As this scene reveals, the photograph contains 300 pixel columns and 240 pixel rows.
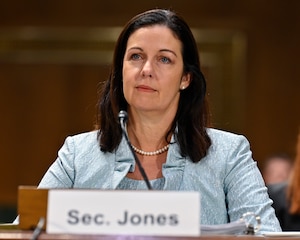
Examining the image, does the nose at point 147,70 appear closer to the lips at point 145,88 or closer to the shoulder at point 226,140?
the lips at point 145,88

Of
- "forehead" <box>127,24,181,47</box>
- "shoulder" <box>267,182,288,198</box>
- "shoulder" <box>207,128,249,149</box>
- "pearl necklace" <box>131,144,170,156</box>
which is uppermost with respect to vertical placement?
"forehead" <box>127,24,181,47</box>

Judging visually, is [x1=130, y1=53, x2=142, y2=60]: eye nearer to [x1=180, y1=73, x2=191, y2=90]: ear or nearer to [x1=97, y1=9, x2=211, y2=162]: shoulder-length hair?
[x1=97, y1=9, x2=211, y2=162]: shoulder-length hair

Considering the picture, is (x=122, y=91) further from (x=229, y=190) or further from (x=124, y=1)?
(x=124, y=1)

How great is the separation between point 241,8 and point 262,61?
45cm

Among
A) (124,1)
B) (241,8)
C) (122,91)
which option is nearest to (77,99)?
(124,1)

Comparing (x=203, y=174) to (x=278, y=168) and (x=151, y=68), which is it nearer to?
(x=151, y=68)

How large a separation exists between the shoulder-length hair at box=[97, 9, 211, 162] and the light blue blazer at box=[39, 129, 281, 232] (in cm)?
4

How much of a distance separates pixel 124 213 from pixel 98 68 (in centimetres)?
463

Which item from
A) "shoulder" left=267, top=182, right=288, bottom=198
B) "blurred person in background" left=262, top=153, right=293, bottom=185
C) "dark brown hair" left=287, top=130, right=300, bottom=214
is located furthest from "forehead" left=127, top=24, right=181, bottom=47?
"blurred person in background" left=262, top=153, right=293, bottom=185

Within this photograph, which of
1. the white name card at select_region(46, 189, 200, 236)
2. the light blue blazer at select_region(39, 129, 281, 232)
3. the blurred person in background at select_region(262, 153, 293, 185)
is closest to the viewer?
the white name card at select_region(46, 189, 200, 236)

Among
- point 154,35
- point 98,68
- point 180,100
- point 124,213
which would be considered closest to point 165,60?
point 154,35

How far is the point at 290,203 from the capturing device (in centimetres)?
451

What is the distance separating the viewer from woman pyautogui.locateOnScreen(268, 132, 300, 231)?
4.43 metres

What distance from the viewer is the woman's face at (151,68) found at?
293 cm
